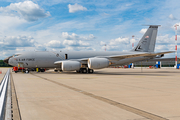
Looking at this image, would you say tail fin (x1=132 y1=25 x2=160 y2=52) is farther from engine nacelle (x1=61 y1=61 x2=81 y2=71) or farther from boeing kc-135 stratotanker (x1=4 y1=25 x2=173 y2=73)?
engine nacelle (x1=61 y1=61 x2=81 y2=71)

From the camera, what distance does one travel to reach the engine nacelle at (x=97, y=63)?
27922 mm

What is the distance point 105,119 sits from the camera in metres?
4.83

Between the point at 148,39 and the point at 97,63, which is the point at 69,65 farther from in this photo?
the point at 148,39

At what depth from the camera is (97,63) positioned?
28125 millimetres

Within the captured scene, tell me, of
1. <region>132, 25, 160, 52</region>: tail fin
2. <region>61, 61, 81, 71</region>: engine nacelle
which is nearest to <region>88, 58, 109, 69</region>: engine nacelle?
<region>61, 61, 81, 71</region>: engine nacelle

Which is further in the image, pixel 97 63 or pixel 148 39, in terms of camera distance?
pixel 148 39

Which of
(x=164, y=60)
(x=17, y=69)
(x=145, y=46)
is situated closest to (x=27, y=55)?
(x=17, y=69)

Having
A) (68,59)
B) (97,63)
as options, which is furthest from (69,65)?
(97,63)

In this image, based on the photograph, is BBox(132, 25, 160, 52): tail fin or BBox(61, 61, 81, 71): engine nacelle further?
BBox(132, 25, 160, 52): tail fin

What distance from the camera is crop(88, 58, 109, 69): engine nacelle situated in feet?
91.6

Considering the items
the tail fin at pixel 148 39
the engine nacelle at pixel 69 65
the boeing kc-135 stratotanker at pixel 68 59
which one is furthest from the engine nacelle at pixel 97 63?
the tail fin at pixel 148 39

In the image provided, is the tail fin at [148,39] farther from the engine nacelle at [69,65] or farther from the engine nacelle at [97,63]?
the engine nacelle at [69,65]

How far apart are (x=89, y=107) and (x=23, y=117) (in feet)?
7.28

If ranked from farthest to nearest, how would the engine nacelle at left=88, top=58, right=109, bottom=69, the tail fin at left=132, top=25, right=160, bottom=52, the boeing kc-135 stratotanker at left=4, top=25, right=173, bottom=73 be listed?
the tail fin at left=132, top=25, right=160, bottom=52, the boeing kc-135 stratotanker at left=4, top=25, right=173, bottom=73, the engine nacelle at left=88, top=58, right=109, bottom=69
